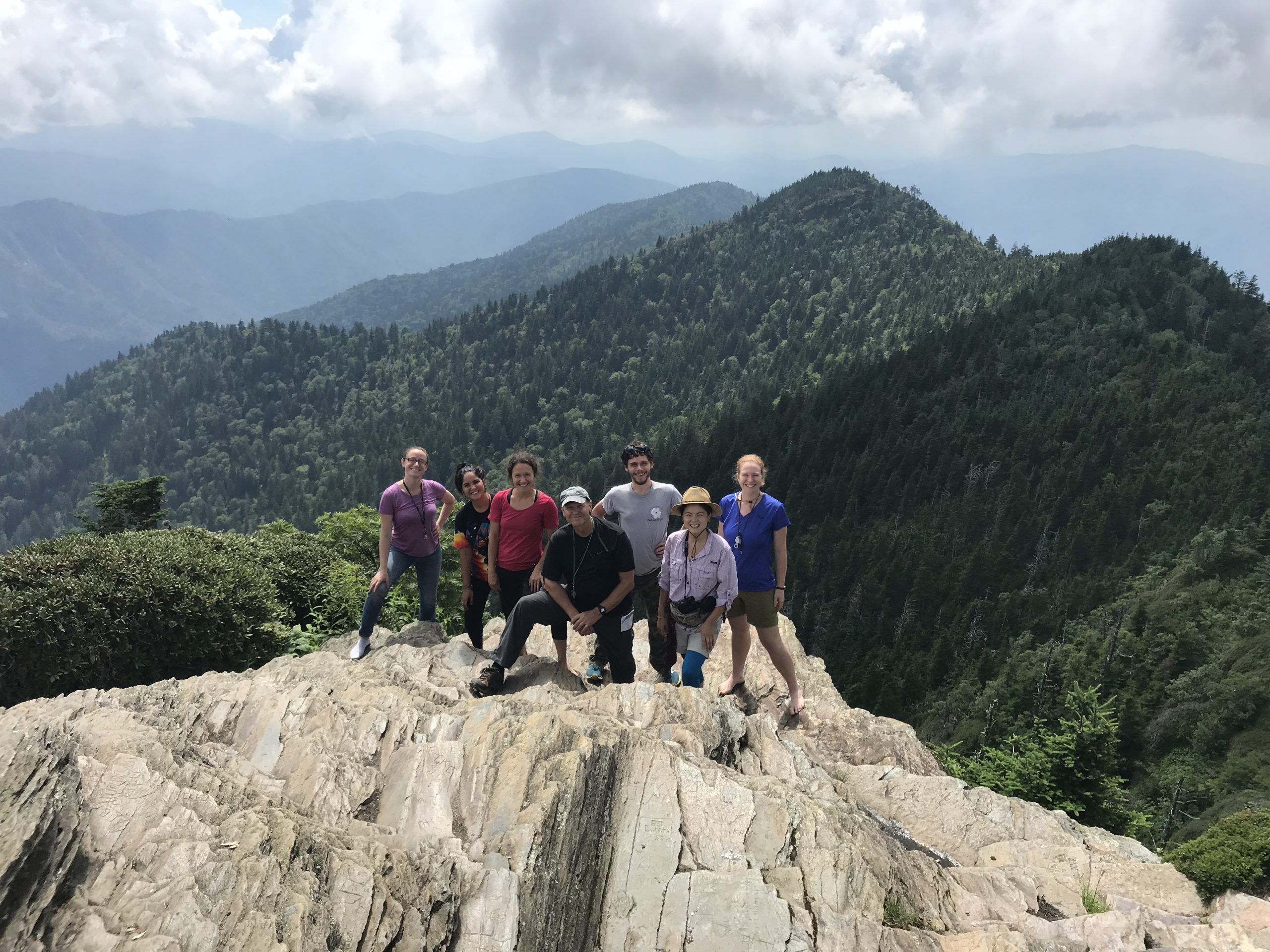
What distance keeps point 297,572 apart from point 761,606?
50.5ft

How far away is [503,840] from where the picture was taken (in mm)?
5820

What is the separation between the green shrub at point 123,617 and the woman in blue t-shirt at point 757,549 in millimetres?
11282

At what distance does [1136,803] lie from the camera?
49.1 metres

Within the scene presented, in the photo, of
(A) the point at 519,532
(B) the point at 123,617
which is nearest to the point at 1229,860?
(A) the point at 519,532

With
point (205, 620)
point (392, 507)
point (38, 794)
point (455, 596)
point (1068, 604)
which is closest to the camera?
point (38, 794)

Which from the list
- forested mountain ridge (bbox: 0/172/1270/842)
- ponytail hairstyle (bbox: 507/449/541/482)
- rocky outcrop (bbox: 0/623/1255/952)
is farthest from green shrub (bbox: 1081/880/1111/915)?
forested mountain ridge (bbox: 0/172/1270/842)

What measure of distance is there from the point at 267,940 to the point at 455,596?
22808mm

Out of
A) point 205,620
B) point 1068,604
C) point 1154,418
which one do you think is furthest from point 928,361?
point 205,620

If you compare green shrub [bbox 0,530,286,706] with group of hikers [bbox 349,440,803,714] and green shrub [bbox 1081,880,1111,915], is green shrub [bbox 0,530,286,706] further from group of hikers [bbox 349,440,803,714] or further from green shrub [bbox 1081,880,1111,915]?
green shrub [bbox 1081,880,1111,915]

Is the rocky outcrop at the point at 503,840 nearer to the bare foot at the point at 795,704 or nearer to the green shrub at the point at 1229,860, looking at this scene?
the green shrub at the point at 1229,860

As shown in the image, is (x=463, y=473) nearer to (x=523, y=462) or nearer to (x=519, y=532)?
(x=519, y=532)

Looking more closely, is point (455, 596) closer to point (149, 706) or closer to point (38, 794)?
point (149, 706)

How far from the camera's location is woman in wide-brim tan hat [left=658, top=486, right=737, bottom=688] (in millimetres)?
8836

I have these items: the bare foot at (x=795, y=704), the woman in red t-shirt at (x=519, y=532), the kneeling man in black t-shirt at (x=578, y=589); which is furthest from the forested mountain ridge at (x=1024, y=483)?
the woman in red t-shirt at (x=519, y=532)
